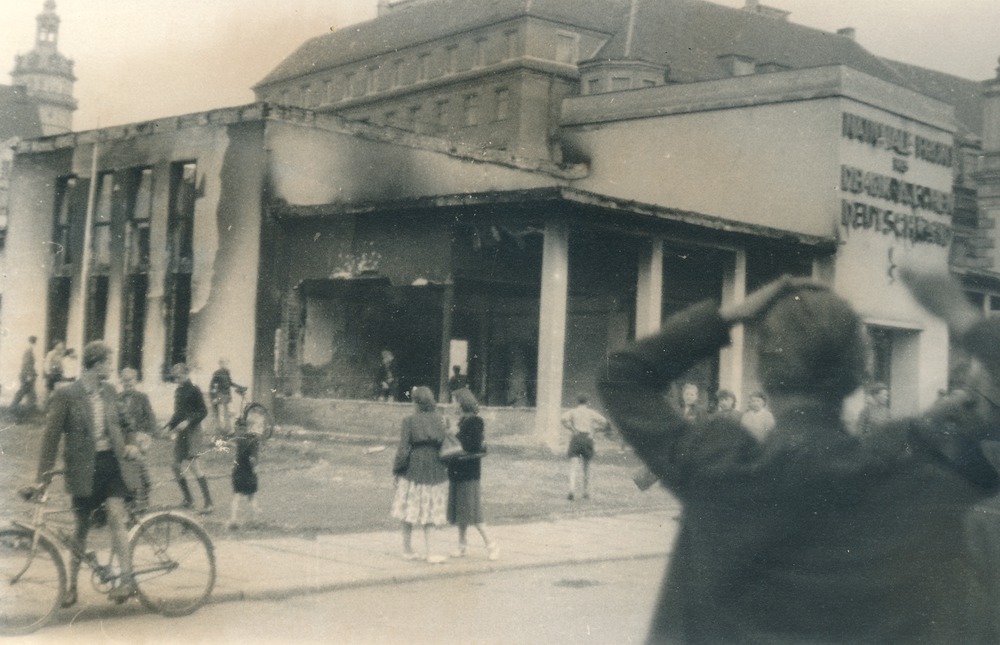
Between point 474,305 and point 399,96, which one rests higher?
point 399,96

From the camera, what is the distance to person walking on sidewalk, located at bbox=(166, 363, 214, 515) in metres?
6.42

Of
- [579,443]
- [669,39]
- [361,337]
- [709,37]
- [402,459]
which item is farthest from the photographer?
[669,39]

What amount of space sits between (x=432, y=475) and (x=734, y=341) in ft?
17.3

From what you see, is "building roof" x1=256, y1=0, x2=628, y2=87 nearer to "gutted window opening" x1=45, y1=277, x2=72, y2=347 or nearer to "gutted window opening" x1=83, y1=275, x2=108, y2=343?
"gutted window opening" x1=83, y1=275, x2=108, y2=343

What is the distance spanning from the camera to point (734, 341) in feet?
6.93

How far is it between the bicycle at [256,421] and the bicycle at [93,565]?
1313 mm

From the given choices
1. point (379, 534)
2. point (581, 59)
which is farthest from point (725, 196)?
point (581, 59)

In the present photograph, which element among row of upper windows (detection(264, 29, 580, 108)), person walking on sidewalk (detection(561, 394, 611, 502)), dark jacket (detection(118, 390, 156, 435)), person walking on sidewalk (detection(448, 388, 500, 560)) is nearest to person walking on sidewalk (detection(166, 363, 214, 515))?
dark jacket (detection(118, 390, 156, 435))

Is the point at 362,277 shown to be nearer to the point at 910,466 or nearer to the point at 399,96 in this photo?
the point at 399,96

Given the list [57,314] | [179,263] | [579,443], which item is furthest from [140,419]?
[579,443]

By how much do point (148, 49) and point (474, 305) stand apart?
4181 mm

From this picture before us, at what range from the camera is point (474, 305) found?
9.24 metres

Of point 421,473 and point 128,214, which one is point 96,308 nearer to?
point 128,214

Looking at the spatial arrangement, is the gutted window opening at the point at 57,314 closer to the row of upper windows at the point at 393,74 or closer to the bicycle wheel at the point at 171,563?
the bicycle wheel at the point at 171,563
